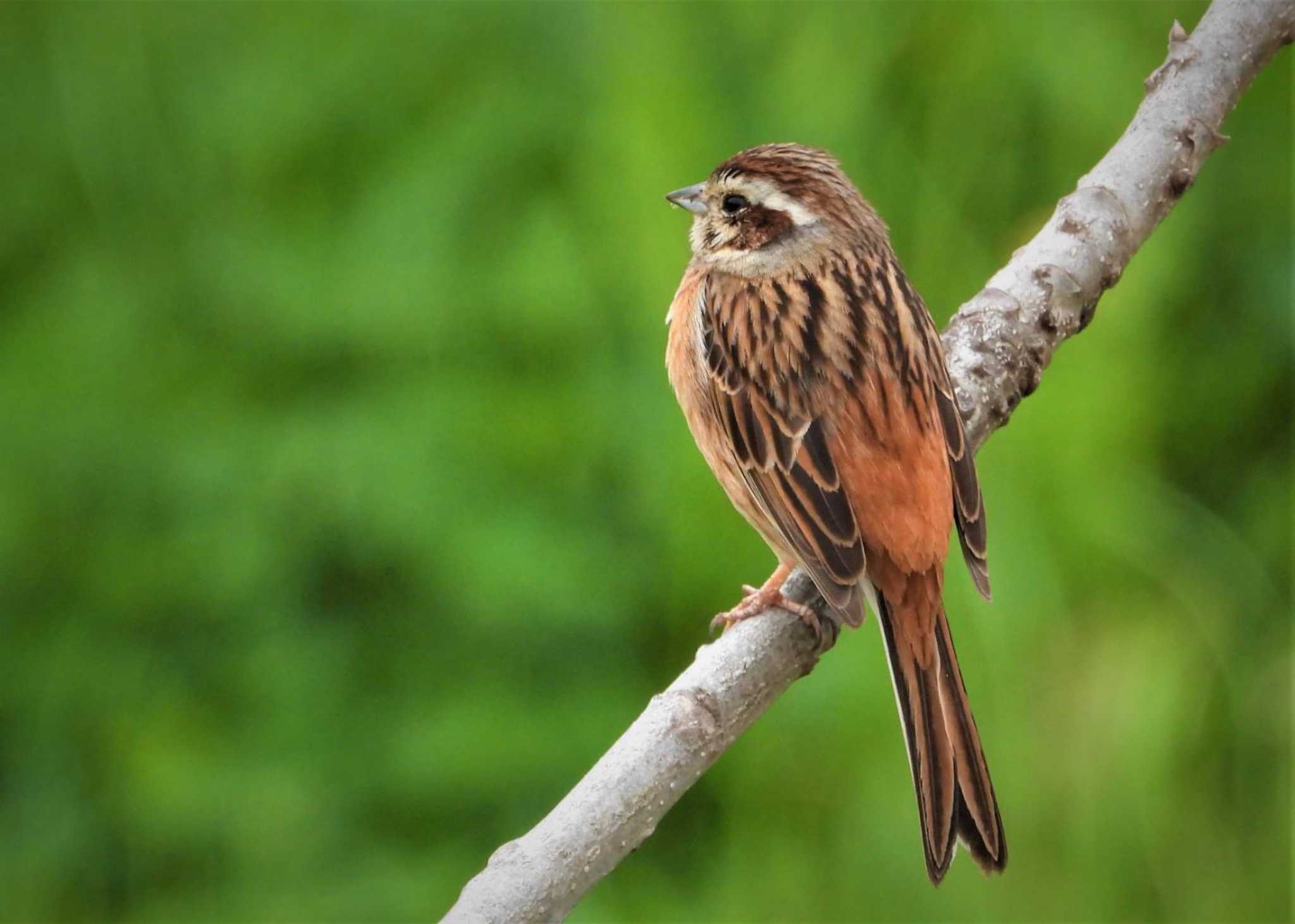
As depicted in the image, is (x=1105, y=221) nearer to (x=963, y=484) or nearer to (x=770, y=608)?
(x=963, y=484)

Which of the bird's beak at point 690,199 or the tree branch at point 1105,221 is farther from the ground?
the bird's beak at point 690,199

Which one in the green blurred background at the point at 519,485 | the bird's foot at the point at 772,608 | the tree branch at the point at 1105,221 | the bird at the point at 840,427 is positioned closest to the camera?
the bird's foot at the point at 772,608

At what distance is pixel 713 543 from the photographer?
13.8ft

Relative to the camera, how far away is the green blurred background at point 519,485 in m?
4.30

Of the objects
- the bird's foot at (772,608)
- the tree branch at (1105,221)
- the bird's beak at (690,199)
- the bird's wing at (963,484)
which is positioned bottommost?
the bird's foot at (772,608)

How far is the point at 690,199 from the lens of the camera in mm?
3826

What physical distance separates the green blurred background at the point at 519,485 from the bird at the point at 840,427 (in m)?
0.61

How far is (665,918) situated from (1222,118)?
7.47 ft

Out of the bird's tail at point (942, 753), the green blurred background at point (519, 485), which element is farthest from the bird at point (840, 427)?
the green blurred background at point (519, 485)

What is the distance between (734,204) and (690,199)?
0.39 ft

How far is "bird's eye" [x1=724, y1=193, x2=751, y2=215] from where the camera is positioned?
12.3ft

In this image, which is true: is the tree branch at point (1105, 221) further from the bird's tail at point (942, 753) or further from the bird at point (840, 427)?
Result: the bird's tail at point (942, 753)

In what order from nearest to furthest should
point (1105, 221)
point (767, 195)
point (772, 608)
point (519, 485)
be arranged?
point (772, 608)
point (1105, 221)
point (767, 195)
point (519, 485)

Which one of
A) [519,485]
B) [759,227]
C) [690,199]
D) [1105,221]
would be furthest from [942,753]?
[519,485]
